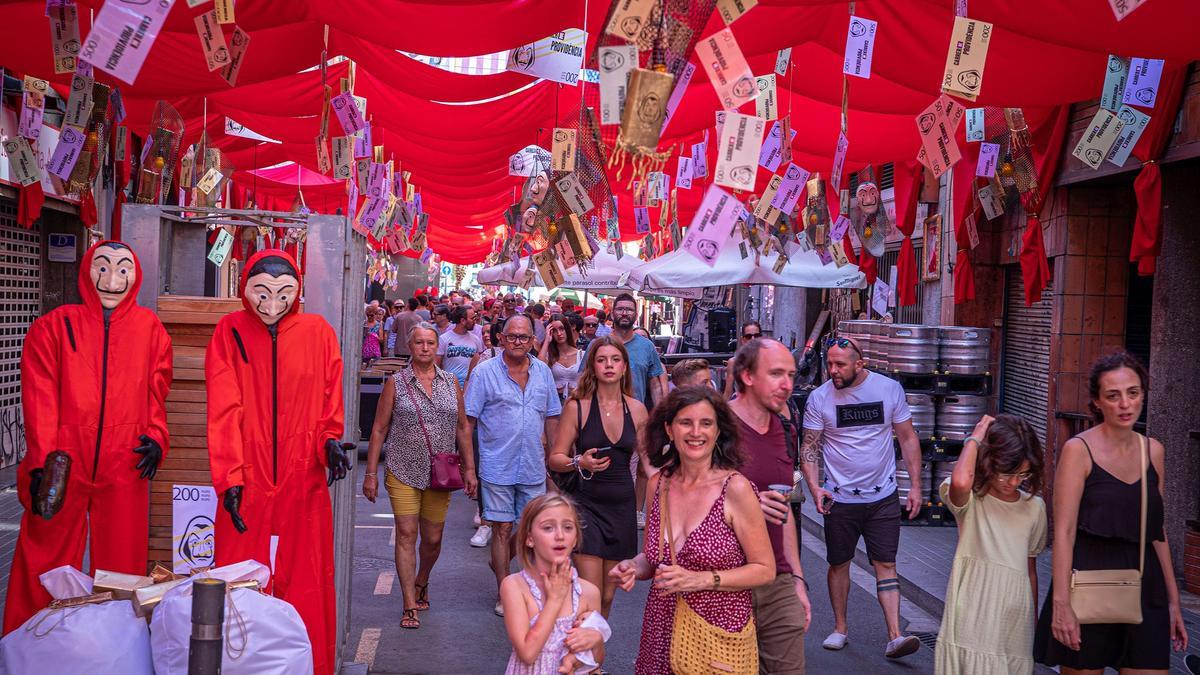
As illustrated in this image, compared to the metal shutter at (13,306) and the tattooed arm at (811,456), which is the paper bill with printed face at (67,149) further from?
the tattooed arm at (811,456)

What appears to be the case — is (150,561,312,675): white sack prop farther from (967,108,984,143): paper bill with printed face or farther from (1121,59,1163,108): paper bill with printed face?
(967,108,984,143): paper bill with printed face

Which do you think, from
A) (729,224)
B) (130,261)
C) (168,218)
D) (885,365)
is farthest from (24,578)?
(885,365)

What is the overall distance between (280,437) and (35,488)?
1172 mm

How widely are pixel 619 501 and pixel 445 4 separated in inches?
129

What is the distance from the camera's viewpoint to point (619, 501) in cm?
639

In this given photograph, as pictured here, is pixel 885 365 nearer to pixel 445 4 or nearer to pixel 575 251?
pixel 575 251

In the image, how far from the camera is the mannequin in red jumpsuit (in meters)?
5.17

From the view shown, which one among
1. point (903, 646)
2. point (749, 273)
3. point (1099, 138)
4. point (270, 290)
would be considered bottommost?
point (903, 646)

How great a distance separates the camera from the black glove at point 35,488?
5.33 metres

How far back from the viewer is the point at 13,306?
1255 centimetres

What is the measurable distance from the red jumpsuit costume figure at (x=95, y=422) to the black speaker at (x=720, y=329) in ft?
58.8

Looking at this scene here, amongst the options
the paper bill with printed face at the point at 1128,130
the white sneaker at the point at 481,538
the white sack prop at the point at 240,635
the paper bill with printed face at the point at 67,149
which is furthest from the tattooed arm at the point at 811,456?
the paper bill with printed face at the point at 67,149

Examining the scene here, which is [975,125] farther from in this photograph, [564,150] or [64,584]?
[64,584]

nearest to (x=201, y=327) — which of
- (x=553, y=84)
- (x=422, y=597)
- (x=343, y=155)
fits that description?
(x=422, y=597)
